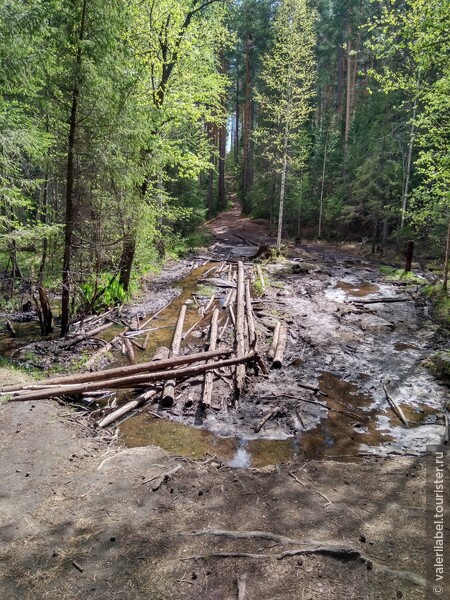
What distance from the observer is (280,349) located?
984cm

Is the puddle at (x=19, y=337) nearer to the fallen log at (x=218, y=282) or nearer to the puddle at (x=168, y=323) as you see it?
the puddle at (x=168, y=323)

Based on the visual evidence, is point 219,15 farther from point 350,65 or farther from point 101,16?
point 350,65

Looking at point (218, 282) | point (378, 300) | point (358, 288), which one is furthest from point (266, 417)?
point (358, 288)

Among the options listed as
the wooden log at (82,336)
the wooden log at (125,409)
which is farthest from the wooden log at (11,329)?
the wooden log at (125,409)

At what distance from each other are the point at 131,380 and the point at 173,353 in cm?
201

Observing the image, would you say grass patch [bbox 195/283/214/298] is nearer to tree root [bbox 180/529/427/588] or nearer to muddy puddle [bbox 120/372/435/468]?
muddy puddle [bbox 120/372/435/468]

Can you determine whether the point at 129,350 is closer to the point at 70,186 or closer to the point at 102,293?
the point at 102,293

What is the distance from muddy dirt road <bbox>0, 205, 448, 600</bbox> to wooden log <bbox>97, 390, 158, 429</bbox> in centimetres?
23

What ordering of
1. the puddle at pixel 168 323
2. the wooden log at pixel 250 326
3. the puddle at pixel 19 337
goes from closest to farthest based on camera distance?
1. the wooden log at pixel 250 326
2. the puddle at pixel 19 337
3. the puddle at pixel 168 323

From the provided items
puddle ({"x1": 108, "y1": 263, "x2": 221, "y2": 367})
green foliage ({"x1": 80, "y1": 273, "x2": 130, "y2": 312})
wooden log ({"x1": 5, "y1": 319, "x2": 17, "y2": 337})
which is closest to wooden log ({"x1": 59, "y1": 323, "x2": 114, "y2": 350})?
puddle ({"x1": 108, "y1": 263, "x2": 221, "y2": 367})

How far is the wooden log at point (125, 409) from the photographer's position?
21.9ft

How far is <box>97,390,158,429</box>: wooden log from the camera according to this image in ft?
21.9

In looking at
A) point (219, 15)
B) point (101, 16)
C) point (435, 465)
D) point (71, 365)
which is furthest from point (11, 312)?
point (219, 15)

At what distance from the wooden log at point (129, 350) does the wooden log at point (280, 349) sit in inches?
136
